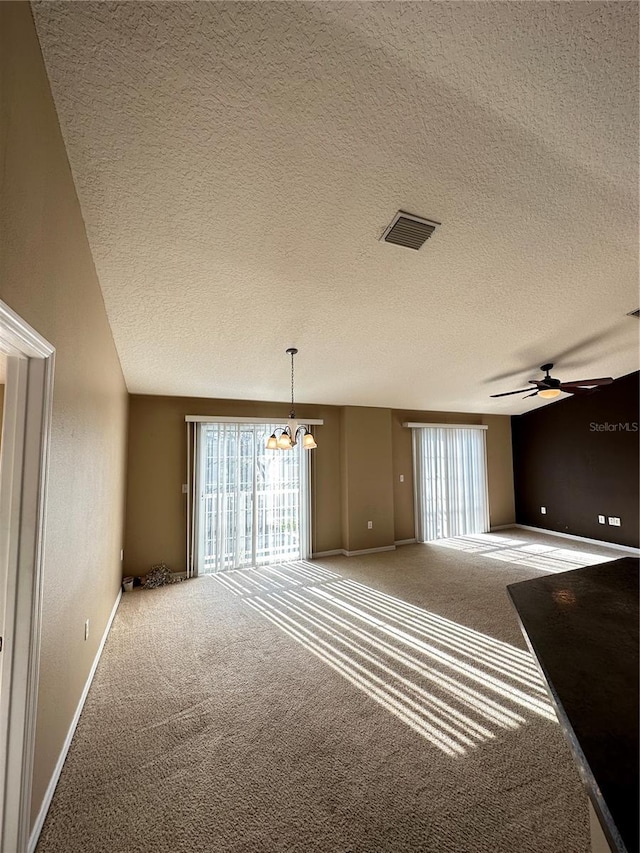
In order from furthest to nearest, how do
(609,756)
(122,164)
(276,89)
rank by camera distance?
(122,164)
(276,89)
(609,756)

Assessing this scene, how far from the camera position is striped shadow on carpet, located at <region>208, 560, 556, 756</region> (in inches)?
86.3

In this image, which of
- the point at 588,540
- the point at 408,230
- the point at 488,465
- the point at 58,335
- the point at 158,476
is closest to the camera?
the point at 58,335

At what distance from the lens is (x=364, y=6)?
4.05 ft

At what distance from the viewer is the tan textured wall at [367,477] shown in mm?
5961

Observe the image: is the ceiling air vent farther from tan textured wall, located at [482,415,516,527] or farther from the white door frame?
tan textured wall, located at [482,415,516,527]

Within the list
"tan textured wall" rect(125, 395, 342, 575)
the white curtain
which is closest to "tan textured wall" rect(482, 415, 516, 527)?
the white curtain

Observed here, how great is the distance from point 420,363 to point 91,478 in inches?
147

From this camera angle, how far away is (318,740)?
2.00 meters

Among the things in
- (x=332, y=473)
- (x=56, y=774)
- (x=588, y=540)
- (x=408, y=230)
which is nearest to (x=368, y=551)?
(x=332, y=473)

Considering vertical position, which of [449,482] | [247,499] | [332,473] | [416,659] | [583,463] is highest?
[583,463]

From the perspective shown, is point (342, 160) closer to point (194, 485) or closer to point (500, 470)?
point (194, 485)

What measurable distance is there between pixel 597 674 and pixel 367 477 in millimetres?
5312

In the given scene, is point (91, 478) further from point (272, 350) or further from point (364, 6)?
point (364, 6)

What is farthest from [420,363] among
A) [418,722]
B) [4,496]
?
[4,496]
